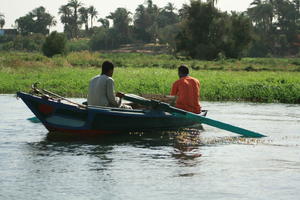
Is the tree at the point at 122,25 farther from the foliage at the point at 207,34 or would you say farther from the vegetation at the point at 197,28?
the foliage at the point at 207,34

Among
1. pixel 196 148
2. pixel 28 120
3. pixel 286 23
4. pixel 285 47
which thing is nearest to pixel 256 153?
pixel 196 148

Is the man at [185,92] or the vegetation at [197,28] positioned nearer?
the man at [185,92]

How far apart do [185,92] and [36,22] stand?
122 m

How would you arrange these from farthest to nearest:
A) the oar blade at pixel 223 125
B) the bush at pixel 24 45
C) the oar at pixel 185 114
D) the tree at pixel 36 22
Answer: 1. the tree at pixel 36 22
2. the bush at pixel 24 45
3. the oar blade at pixel 223 125
4. the oar at pixel 185 114

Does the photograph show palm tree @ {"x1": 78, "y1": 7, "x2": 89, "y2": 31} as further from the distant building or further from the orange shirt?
the orange shirt

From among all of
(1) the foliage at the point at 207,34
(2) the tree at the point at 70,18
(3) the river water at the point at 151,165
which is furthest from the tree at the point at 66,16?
(3) the river water at the point at 151,165

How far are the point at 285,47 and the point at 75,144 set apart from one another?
85412 millimetres

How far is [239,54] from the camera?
60.2 metres

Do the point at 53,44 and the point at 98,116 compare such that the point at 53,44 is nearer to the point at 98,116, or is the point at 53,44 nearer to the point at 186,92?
the point at 186,92

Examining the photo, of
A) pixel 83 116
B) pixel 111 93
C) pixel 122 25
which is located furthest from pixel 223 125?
pixel 122 25

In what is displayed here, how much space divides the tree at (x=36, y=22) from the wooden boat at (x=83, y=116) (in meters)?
120

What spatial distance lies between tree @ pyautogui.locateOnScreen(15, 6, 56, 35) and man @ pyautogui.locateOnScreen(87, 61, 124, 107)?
120224mm

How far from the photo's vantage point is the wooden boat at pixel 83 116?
1227cm

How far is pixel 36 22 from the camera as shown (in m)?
133
